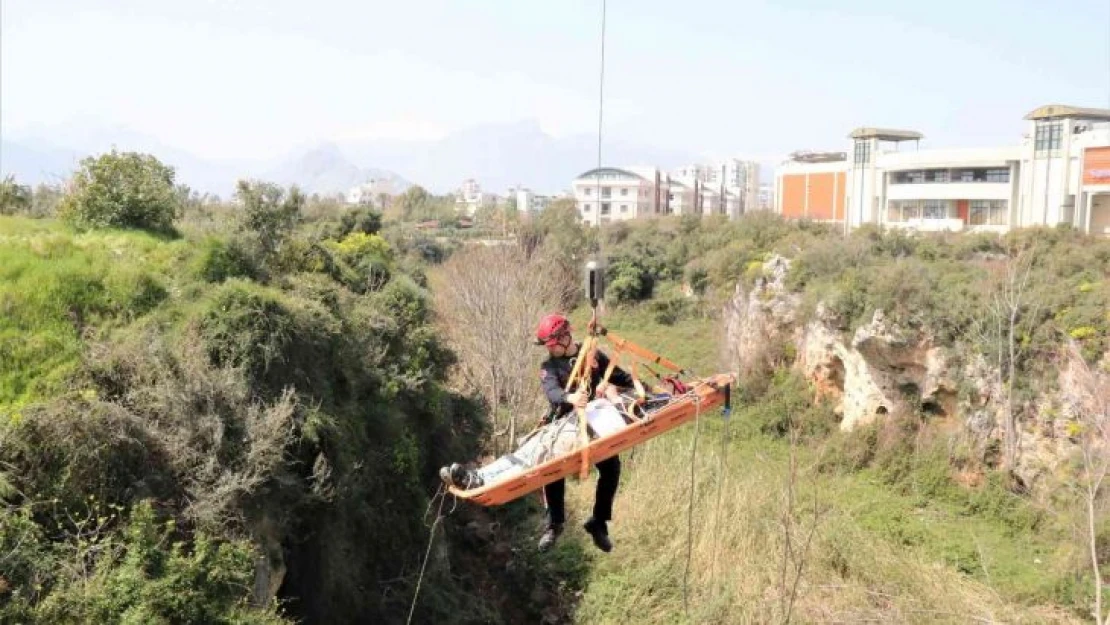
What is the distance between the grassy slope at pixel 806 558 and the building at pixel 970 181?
60.8 ft

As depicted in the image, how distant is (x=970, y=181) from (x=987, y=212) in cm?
159

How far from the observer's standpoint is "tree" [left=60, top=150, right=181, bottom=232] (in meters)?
12.6

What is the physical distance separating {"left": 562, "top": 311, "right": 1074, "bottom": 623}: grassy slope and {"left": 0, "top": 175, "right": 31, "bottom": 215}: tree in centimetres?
1180

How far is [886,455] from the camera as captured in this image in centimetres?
2073

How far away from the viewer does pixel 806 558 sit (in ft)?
46.5

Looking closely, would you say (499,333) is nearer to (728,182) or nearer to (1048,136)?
(1048,136)

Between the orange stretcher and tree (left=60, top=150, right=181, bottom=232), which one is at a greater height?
tree (left=60, top=150, right=181, bottom=232)

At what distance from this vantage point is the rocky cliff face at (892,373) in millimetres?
18062

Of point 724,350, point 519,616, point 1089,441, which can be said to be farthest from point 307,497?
point 724,350

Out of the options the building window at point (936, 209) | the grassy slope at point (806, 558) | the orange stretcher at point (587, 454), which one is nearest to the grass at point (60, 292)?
the orange stretcher at point (587, 454)

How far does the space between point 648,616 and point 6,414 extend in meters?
9.83

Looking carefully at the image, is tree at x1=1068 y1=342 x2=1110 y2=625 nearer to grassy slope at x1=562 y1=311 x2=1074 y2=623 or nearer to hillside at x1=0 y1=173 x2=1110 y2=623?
hillside at x1=0 y1=173 x2=1110 y2=623

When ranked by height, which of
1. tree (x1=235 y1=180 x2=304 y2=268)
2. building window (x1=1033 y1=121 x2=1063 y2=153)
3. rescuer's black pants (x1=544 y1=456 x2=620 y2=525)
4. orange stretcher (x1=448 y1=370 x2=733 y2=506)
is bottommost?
rescuer's black pants (x1=544 y1=456 x2=620 y2=525)

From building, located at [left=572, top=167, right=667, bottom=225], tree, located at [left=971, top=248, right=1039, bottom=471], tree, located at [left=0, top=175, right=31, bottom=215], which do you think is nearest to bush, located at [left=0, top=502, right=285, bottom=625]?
tree, located at [left=0, top=175, right=31, bottom=215]
